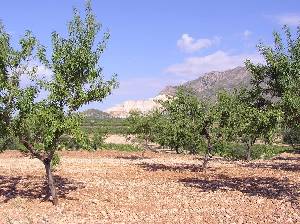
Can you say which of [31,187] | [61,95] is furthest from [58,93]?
[31,187]

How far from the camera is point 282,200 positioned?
2916 centimetres

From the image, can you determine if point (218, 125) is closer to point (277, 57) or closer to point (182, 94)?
point (182, 94)

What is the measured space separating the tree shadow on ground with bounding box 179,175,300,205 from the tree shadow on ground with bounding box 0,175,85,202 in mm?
9365

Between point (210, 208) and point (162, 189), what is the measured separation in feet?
21.9

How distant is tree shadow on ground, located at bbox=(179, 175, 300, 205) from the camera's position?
31547 millimetres

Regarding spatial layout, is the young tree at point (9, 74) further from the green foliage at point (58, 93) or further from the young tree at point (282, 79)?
the young tree at point (282, 79)

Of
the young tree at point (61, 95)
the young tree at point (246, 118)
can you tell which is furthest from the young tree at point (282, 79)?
the young tree at point (61, 95)

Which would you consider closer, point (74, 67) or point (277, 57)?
point (74, 67)

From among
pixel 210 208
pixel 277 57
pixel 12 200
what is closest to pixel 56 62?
pixel 12 200

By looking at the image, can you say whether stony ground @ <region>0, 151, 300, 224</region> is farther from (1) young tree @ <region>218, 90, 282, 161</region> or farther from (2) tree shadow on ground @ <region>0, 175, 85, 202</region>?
(1) young tree @ <region>218, 90, 282, 161</region>

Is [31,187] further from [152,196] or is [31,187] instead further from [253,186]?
[253,186]

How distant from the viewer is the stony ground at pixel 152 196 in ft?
81.7

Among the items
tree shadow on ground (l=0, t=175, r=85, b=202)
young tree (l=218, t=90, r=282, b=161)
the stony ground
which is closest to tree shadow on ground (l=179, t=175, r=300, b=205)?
the stony ground

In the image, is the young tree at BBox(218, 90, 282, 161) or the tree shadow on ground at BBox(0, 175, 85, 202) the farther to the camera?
the tree shadow on ground at BBox(0, 175, 85, 202)
